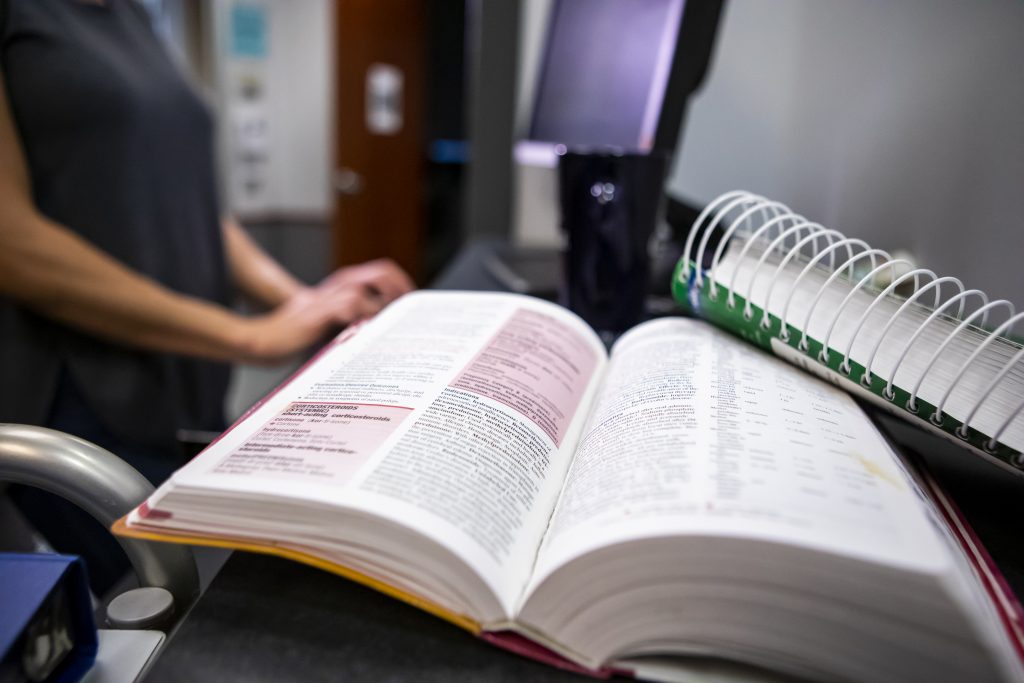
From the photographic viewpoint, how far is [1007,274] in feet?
1.83

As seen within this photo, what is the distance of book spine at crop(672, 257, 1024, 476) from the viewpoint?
1.12 ft

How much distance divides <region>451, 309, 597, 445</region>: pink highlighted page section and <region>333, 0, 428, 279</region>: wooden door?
312 centimetres

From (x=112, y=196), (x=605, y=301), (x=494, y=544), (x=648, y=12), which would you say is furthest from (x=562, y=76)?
(x=494, y=544)

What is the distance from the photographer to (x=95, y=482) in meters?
0.31

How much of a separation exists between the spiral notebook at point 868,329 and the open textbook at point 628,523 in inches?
1.4

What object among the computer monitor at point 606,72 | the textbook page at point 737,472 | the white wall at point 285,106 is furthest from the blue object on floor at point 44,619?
the white wall at point 285,106

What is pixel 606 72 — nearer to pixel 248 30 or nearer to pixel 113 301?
pixel 113 301

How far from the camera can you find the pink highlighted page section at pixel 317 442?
29cm

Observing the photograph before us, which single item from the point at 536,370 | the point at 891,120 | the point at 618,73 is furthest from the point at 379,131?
the point at 536,370

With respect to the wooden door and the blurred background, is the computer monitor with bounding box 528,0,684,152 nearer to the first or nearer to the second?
the blurred background

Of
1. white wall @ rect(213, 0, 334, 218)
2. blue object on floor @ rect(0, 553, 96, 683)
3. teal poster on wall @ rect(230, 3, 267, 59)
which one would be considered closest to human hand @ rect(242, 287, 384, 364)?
blue object on floor @ rect(0, 553, 96, 683)

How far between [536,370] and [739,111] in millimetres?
915

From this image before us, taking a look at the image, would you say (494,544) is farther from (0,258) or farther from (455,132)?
(455,132)

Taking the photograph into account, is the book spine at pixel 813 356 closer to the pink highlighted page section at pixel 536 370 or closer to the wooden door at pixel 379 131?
the pink highlighted page section at pixel 536 370
